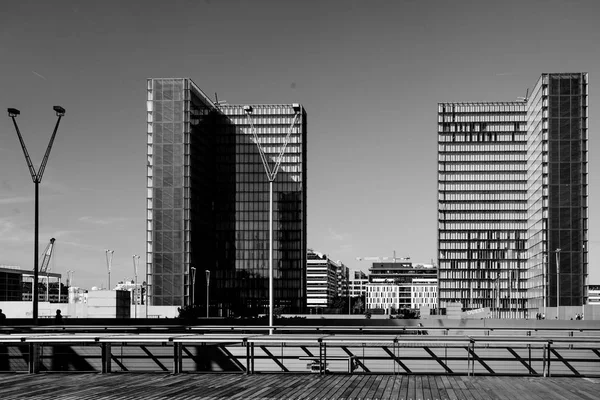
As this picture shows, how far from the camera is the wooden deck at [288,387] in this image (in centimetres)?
1548

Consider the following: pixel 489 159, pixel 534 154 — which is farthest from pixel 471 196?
pixel 534 154

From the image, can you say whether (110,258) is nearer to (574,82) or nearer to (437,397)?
(574,82)

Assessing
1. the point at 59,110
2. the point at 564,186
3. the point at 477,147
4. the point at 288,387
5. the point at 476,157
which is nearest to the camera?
the point at 288,387

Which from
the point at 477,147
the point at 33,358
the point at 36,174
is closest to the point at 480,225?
the point at 477,147

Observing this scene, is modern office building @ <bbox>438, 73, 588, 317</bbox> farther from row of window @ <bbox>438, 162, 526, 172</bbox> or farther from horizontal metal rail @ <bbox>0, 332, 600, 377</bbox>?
horizontal metal rail @ <bbox>0, 332, 600, 377</bbox>

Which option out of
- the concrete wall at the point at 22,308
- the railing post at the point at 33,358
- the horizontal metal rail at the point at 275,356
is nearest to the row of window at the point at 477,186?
the concrete wall at the point at 22,308

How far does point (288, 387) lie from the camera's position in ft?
54.9

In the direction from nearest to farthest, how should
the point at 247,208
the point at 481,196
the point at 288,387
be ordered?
the point at 288,387
the point at 481,196
the point at 247,208

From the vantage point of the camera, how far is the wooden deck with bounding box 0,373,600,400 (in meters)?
15.5

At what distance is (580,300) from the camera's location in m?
137

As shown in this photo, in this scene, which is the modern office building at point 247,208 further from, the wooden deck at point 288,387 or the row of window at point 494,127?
the wooden deck at point 288,387

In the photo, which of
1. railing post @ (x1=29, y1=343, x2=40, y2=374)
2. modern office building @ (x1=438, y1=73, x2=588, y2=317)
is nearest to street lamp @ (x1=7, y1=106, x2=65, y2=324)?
railing post @ (x1=29, y1=343, x2=40, y2=374)

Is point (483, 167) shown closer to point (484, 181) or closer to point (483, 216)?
point (484, 181)

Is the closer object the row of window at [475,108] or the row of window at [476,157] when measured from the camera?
the row of window at [475,108]
